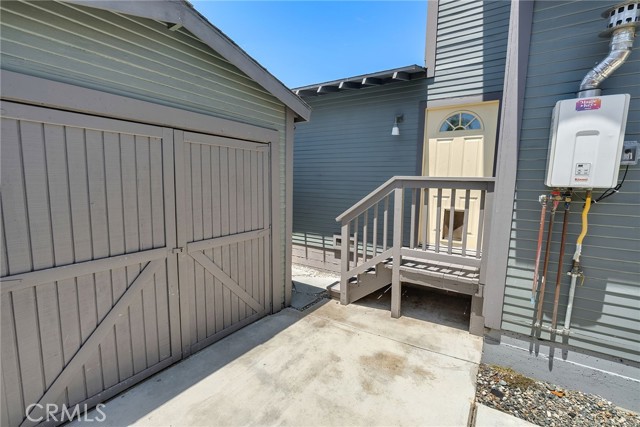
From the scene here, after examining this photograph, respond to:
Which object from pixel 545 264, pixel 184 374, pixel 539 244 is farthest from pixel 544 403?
pixel 184 374

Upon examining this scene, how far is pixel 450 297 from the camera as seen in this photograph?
4.23 meters

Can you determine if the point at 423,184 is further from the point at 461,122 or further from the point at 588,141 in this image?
the point at 461,122

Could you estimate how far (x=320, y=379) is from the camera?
92.7 inches

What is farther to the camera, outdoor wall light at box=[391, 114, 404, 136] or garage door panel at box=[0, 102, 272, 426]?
outdoor wall light at box=[391, 114, 404, 136]

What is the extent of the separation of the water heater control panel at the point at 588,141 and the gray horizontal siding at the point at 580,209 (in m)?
0.19

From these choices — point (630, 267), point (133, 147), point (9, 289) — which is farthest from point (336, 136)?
point (9, 289)

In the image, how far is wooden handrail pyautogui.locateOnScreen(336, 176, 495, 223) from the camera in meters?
2.87

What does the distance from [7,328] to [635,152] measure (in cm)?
411

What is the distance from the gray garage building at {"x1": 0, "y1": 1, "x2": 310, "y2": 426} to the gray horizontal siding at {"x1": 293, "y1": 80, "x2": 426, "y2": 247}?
2.20m

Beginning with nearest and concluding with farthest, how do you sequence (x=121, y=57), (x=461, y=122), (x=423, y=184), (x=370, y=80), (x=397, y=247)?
(x=121, y=57) < (x=423, y=184) < (x=397, y=247) < (x=461, y=122) < (x=370, y=80)

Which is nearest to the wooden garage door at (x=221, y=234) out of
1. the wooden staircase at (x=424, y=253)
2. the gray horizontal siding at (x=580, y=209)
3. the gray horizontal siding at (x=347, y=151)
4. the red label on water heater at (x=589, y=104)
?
the wooden staircase at (x=424, y=253)

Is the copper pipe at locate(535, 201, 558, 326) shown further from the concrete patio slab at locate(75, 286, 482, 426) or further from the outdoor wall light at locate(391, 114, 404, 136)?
the outdoor wall light at locate(391, 114, 404, 136)

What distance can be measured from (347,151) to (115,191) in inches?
148

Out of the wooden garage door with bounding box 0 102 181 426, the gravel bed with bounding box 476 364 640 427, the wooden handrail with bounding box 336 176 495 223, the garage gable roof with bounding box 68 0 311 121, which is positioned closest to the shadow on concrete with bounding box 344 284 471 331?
the gravel bed with bounding box 476 364 640 427
